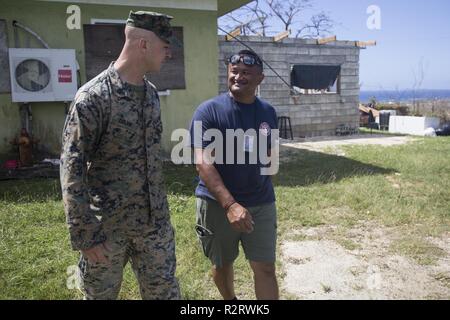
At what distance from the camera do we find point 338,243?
425cm

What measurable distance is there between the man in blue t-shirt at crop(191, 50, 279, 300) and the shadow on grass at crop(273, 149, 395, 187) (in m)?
3.98

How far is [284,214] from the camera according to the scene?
5070mm

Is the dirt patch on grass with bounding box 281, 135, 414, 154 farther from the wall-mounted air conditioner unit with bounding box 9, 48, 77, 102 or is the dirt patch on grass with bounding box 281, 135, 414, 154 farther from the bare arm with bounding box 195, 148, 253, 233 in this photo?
the bare arm with bounding box 195, 148, 253, 233

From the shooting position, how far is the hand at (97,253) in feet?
6.34

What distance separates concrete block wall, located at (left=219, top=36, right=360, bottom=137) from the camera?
12.8 m

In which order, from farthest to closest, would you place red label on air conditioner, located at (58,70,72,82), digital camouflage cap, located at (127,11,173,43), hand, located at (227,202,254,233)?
1. red label on air conditioner, located at (58,70,72,82)
2. hand, located at (227,202,254,233)
3. digital camouflage cap, located at (127,11,173,43)

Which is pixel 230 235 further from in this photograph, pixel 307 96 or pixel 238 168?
pixel 307 96

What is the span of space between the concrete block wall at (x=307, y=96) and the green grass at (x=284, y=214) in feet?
16.8

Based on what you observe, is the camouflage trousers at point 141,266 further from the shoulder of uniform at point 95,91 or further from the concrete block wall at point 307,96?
the concrete block wall at point 307,96

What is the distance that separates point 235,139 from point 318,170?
5.46 meters

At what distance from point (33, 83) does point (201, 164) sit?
5.74 metres

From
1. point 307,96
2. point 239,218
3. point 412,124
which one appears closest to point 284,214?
point 239,218

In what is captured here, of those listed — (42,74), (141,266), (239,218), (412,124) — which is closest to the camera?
(141,266)

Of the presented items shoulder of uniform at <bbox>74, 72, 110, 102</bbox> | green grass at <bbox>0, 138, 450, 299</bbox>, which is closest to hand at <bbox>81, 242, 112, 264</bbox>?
shoulder of uniform at <bbox>74, 72, 110, 102</bbox>
